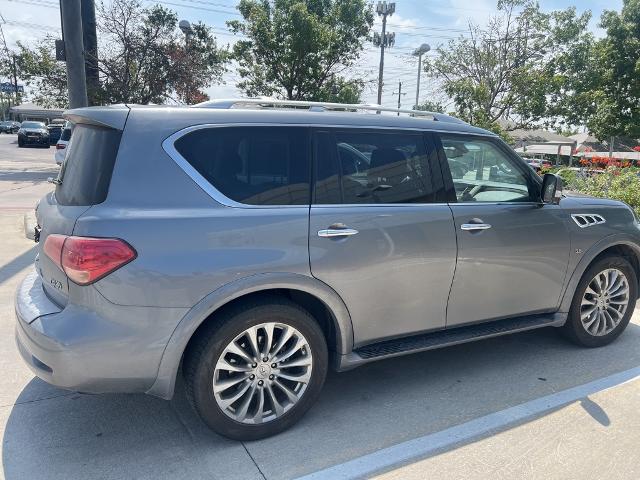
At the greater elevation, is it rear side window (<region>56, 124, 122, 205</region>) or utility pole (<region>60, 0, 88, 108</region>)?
utility pole (<region>60, 0, 88, 108</region>)

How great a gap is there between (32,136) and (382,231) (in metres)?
36.8

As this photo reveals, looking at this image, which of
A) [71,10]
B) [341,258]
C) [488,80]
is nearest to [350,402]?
[341,258]

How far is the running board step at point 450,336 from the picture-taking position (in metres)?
3.17

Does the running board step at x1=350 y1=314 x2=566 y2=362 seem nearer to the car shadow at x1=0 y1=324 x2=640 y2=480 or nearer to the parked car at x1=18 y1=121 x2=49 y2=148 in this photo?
the car shadow at x1=0 y1=324 x2=640 y2=480

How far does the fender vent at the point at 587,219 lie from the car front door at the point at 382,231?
1.23 metres

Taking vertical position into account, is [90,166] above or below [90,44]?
below

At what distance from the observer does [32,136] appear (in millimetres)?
33625

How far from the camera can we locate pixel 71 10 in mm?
7961

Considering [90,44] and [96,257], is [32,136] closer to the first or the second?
[90,44]

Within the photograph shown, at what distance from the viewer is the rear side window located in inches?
101

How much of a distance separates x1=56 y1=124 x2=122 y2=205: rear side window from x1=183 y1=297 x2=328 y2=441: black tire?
881 mm

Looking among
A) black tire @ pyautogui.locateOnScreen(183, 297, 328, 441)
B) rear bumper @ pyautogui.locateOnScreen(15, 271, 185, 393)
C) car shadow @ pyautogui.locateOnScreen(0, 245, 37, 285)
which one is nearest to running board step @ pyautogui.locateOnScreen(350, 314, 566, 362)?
black tire @ pyautogui.locateOnScreen(183, 297, 328, 441)

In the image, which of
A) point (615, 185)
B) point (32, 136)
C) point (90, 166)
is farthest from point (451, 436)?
point (32, 136)

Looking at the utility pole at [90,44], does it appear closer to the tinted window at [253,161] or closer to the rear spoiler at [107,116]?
the rear spoiler at [107,116]
